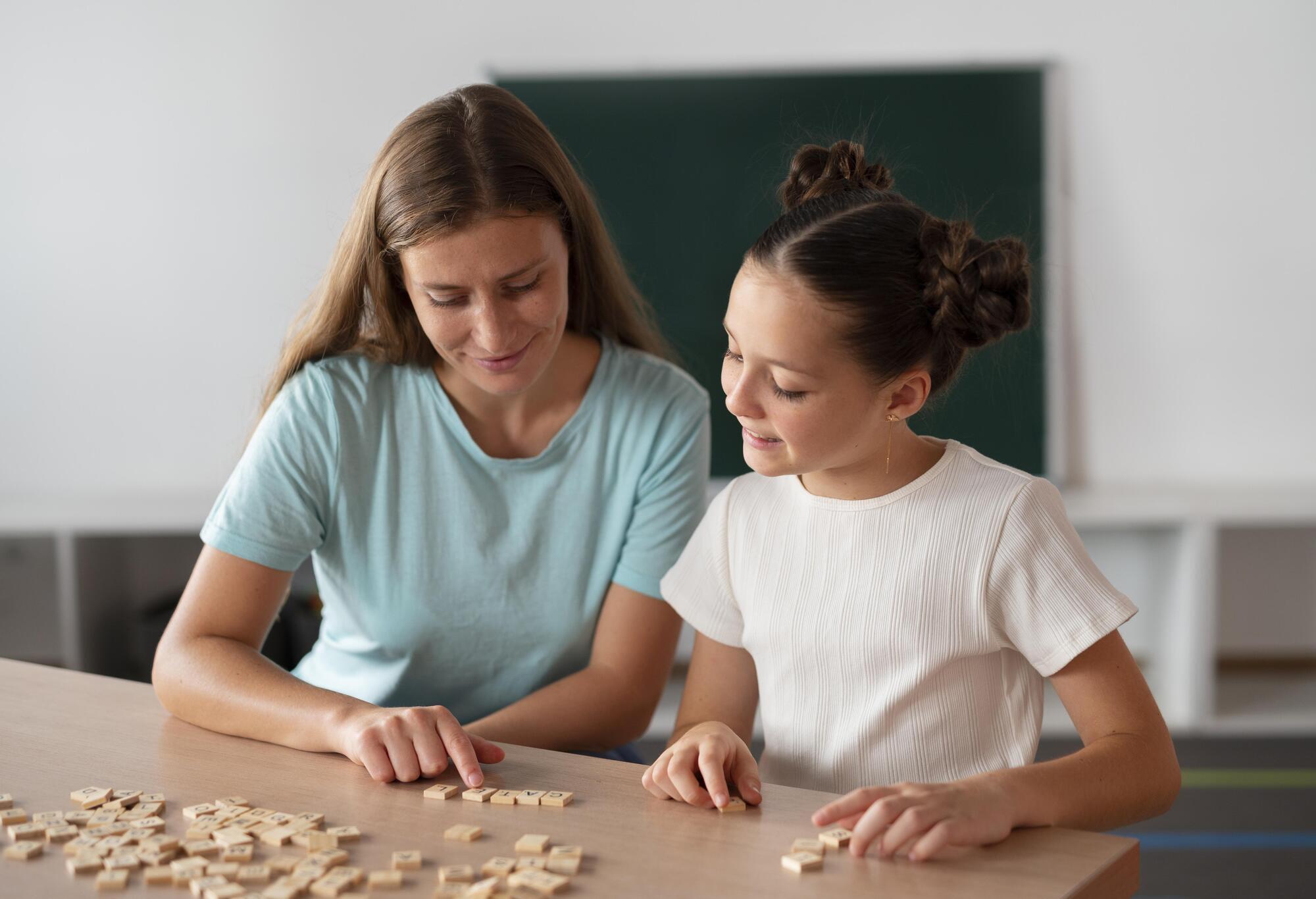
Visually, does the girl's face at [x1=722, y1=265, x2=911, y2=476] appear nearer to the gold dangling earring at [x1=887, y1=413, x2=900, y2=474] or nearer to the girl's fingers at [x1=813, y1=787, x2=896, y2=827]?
the gold dangling earring at [x1=887, y1=413, x2=900, y2=474]

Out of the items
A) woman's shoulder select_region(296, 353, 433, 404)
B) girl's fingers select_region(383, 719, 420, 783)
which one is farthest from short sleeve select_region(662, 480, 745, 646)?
woman's shoulder select_region(296, 353, 433, 404)

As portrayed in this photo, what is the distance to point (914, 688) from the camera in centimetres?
130

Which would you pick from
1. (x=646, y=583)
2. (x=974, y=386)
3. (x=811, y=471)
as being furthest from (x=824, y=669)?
(x=974, y=386)

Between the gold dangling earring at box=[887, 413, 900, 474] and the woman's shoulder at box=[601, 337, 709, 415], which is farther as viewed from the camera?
the woman's shoulder at box=[601, 337, 709, 415]

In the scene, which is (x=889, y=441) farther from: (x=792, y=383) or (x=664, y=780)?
(x=664, y=780)

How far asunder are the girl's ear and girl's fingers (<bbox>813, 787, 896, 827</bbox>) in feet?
1.47

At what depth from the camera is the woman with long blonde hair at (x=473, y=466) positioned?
151cm

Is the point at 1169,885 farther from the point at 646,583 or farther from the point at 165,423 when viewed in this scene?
the point at 165,423

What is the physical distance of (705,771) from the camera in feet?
3.59

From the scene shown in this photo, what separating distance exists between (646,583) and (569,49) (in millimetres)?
2621

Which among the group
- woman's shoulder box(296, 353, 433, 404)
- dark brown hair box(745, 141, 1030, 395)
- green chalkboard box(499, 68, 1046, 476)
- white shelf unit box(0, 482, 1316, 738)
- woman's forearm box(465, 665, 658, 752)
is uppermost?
green chalkboard box(499, 68, 1046, 476)

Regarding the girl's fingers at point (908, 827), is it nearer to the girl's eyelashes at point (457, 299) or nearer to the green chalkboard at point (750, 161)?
the girl's eyelashes at point (457, 299)

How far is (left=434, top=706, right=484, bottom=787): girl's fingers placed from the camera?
1.14 m

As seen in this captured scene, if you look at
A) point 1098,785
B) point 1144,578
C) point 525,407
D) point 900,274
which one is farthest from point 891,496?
point 1144,578
